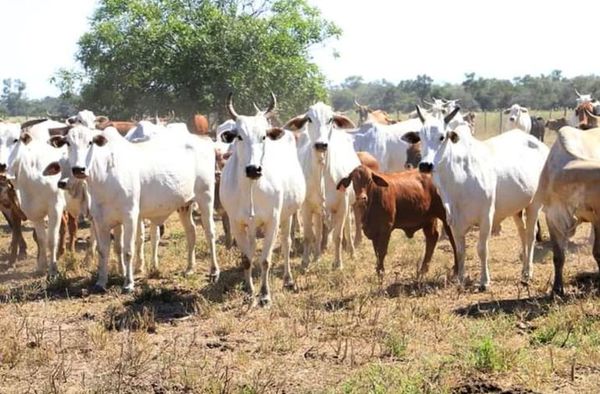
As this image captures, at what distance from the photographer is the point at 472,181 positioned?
27.4 feet

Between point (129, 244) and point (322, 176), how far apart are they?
2.82m

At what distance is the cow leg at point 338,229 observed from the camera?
995 centimetres

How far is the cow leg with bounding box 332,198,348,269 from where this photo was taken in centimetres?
995

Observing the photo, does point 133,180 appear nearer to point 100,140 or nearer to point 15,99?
point 100,140

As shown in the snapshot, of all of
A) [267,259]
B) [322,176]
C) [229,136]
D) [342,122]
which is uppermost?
[342,122]

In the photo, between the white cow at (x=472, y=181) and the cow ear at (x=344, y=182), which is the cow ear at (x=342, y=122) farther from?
the white cow at (x=472, y=181)

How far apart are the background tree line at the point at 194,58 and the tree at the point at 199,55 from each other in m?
0.03

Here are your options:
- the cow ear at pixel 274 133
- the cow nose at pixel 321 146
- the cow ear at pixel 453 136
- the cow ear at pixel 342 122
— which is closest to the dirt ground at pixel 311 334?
the cow nose at pixel 321 146

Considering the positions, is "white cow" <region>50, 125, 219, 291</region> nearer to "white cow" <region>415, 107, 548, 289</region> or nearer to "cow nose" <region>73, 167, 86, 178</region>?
"cow nose" <region>73, 167, 86, 178</region>

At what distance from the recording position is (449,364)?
5801mm

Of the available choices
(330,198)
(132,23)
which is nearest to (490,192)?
(330,198)

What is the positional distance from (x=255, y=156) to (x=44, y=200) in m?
3.67

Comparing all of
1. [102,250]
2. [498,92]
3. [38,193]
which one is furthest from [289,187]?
[498,92]

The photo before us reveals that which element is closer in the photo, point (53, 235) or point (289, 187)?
point (289, 187)
